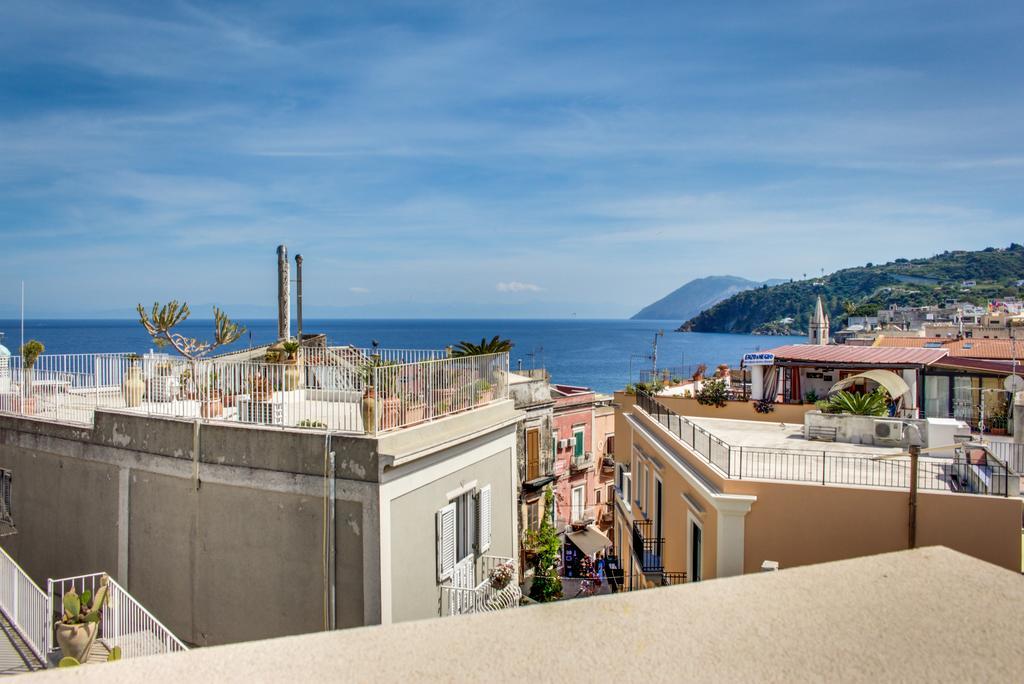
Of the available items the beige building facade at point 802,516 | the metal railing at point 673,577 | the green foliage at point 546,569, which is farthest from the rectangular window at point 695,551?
the green foliage at point 546,569

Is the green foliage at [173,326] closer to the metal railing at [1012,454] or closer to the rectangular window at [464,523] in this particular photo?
the rectangular window at [464,523]

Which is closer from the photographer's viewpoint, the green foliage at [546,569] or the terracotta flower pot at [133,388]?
the terracotta flower pot at [133,388]

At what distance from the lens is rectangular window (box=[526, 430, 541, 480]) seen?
30641mm

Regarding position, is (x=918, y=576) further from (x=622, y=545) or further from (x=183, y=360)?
(x=622, y=545)

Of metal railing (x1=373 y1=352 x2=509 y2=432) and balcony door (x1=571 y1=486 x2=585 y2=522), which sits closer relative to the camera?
metal railing (x1=373 y1=352 x2=509 y2=432)

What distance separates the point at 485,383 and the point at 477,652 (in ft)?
36.2

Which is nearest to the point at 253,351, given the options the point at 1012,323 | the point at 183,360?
the point at 183,360

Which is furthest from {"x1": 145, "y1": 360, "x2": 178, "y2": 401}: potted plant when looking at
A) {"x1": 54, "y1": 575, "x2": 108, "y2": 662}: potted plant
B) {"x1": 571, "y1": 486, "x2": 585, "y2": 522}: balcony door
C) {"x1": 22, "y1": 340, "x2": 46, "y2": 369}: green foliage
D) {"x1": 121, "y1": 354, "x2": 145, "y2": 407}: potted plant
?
{"x1": 571, "y1": 486, "x2": 585, "y2": 522}: balcony door

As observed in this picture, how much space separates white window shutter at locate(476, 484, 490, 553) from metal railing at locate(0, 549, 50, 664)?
6546mm

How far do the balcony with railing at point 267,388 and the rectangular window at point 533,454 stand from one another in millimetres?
16339

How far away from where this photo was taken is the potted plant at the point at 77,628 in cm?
898

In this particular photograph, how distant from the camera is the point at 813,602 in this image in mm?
2799

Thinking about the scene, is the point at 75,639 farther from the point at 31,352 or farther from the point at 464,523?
the point at 31,352

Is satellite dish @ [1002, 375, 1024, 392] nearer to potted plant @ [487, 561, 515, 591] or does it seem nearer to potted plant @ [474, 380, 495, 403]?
potted plant @ [474, 380, 495, 403]
